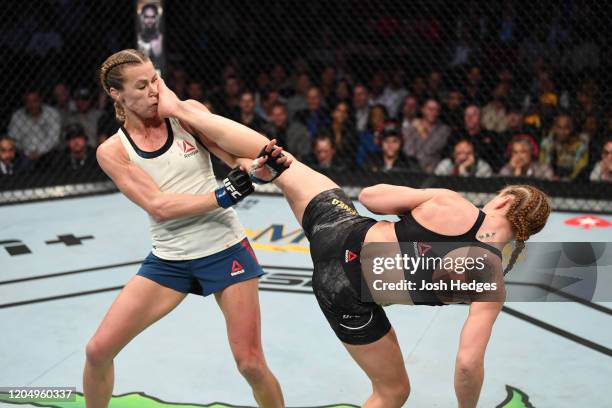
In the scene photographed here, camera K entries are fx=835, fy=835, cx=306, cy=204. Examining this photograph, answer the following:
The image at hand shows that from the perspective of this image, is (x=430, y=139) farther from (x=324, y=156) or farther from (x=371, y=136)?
(x=324, y=156)

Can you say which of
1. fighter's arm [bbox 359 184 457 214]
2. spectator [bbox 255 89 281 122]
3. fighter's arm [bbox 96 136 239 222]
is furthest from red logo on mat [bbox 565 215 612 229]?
fighter's arm [bbox 96 136 239 222]

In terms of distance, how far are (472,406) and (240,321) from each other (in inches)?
29.6

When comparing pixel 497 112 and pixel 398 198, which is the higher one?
pixel 398 198

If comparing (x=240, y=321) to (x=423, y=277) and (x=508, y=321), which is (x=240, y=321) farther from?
(x=508, y=321)

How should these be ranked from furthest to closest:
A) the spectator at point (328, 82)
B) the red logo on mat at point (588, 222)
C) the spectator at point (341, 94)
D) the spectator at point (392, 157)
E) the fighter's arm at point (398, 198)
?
the spectator at point (328, 82)
the spectator at point (341, 94)
the spectator at point (392, 157)
the red logo on mat at point (588, 222)
the fighter's arm at point (398, 198)

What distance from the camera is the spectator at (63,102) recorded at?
6.62 metres

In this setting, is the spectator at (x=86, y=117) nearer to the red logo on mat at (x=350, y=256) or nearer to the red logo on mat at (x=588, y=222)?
the red logo on mat at (x=588, y=222)

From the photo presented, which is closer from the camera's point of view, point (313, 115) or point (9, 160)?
point (9, 160)

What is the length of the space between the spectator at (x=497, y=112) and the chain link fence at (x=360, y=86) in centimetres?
1

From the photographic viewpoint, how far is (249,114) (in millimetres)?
6383

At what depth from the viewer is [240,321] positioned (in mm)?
2541

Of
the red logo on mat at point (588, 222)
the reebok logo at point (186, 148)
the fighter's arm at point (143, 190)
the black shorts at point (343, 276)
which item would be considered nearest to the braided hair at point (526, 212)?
the black shorts at point (343, 276)

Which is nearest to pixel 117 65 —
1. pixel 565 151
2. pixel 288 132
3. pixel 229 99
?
pixel 288 132

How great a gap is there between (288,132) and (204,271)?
3790mm
